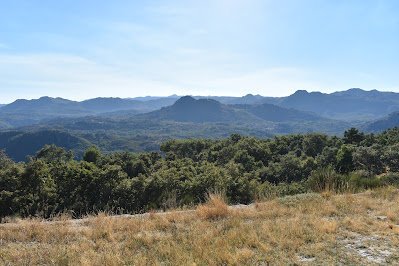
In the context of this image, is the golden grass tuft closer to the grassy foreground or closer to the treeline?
the grassy foreground

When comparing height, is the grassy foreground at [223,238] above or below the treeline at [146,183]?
above

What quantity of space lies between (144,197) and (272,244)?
43.0ft

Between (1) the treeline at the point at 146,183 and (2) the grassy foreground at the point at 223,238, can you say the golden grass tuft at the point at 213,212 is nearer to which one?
(2) the grassy foreground at the point at 223,238

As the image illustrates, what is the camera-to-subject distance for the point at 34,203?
1073 cm

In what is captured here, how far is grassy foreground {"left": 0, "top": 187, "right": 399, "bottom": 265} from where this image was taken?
3.49 m

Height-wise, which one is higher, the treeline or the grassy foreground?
the grassy foreground

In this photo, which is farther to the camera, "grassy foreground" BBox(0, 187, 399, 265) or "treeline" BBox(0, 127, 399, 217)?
"treeline" BBox(0, 127, 399, 217)

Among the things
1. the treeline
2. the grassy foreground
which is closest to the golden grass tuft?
the grassy foreground

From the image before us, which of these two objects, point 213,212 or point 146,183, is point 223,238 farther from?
point 146,183

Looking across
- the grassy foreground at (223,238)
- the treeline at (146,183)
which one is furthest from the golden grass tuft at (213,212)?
the treeline at (146,183)

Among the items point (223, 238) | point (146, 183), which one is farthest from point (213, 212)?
point (146, 183)

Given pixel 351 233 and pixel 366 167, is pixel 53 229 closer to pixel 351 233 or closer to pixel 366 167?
pixel 351 233

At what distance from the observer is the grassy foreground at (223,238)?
349 cm

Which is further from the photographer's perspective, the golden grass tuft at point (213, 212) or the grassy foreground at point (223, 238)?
the golden grass tuft at point (213, 212)
